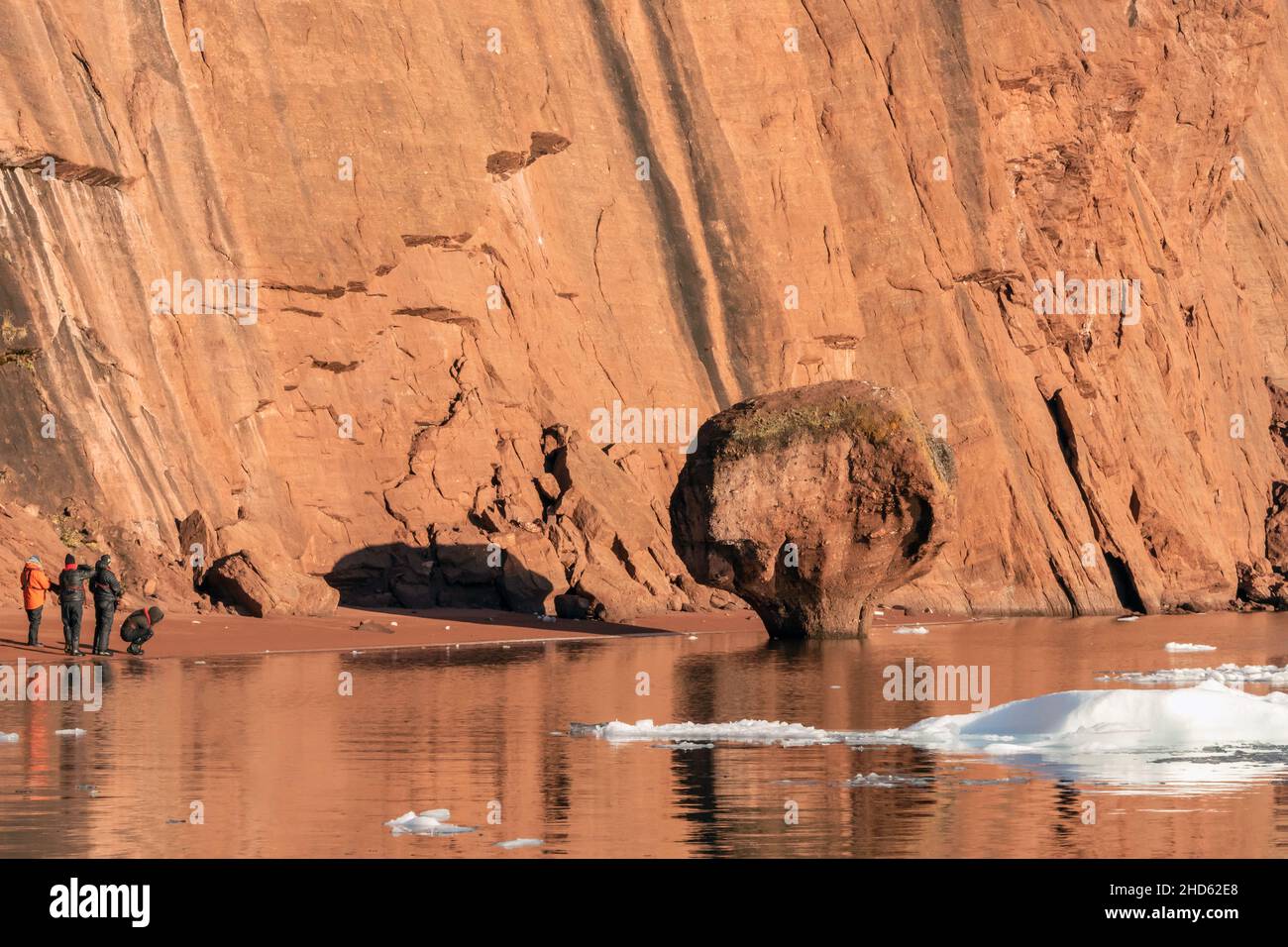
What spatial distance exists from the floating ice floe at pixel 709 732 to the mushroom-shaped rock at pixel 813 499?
54.2 ft

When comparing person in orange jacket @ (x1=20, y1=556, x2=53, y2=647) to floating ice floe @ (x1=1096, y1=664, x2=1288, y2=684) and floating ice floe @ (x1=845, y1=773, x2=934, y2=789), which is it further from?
floating ice floe @ (x1=845, y1=773, x2=934, y2=789)

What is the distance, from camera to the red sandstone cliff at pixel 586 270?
117ft

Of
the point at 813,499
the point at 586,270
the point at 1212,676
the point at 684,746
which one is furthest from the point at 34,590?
the point at 586,270

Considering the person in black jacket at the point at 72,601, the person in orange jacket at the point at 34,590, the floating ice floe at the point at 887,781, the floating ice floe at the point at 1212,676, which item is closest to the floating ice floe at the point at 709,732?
the floating ice floe at the point at 887,781

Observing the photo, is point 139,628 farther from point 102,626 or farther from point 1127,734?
point 1127,734

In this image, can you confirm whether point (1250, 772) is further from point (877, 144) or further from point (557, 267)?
point (877, 144)

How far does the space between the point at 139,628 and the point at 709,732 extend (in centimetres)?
1126

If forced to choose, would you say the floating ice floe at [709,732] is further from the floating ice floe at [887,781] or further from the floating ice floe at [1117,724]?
the floating ice floe at [887,781]

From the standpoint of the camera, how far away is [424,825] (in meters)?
12.0

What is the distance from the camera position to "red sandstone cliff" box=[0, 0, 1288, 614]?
35688mm

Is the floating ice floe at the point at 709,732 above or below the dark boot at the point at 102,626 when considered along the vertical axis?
below

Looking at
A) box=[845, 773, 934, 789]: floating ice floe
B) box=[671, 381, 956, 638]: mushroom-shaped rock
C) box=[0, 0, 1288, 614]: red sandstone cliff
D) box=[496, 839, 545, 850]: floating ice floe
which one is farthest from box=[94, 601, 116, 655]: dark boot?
box=[496, 839, 545, 850]: floating ice floe

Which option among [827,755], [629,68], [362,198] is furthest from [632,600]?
[827,755]

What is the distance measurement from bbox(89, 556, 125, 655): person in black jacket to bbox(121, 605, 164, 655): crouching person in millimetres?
351
